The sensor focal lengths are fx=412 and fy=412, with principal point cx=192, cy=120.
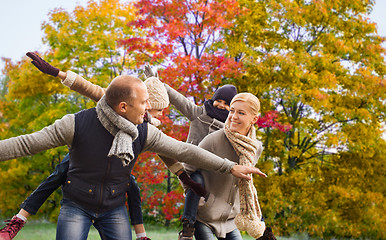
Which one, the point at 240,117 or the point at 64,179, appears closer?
the point at 64,179

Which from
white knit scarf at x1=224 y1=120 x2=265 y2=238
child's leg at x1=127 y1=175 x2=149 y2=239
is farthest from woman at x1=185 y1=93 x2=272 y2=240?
child's leg at x1=127 y1=175 x2=149 y2=239

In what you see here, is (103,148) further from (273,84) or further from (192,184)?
(273,84)

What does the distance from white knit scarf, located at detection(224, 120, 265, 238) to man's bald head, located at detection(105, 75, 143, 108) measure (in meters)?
1.35

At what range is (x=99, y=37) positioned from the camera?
51.8ft

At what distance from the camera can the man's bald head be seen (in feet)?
9.49

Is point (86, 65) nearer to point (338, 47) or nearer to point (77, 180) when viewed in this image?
point (338, 47)

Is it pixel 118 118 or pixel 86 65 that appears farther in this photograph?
pixel 86 65

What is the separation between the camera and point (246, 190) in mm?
3955

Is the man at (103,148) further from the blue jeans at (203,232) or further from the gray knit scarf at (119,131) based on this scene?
the blue jeans at (203,232)

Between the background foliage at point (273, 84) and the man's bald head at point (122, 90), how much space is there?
25.0 ft

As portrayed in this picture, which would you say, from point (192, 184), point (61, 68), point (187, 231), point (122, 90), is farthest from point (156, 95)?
→ point (61, 68)

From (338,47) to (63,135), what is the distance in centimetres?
1308

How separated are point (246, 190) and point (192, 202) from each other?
56 cm

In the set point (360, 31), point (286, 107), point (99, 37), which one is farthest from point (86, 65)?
point (360, 31)
